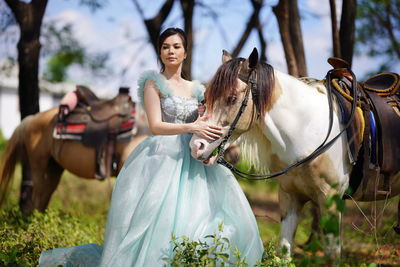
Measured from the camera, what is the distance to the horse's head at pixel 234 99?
9.57 ft

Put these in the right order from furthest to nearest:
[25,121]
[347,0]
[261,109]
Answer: [25,121] → [347,0] → [261,109]

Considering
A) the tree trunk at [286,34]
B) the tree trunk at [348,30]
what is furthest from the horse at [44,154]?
the tree trunk at [348,30]

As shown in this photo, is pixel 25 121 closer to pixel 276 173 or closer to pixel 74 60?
pixel 276 173

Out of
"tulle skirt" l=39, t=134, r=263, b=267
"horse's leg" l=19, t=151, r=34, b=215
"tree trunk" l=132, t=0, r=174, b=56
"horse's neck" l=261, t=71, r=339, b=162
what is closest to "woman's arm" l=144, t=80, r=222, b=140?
"tulle skirt" l=39, t=134, r=263, b=267

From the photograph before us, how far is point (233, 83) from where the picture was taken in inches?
115

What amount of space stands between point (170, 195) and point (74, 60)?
319 inches

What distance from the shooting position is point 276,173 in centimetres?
303

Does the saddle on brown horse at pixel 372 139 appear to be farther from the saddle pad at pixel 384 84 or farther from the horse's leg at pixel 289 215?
the horse's leg at pixel 289 215

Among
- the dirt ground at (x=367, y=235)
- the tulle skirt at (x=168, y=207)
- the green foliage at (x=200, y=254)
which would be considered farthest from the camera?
the dirt ground at (x=367, y=235)

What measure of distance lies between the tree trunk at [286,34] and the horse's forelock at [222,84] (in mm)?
2411

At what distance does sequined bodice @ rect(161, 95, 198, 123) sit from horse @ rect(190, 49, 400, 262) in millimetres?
278

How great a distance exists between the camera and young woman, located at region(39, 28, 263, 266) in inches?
112

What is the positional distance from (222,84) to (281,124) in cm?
49

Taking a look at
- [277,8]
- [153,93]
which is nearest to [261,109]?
[153,93]
